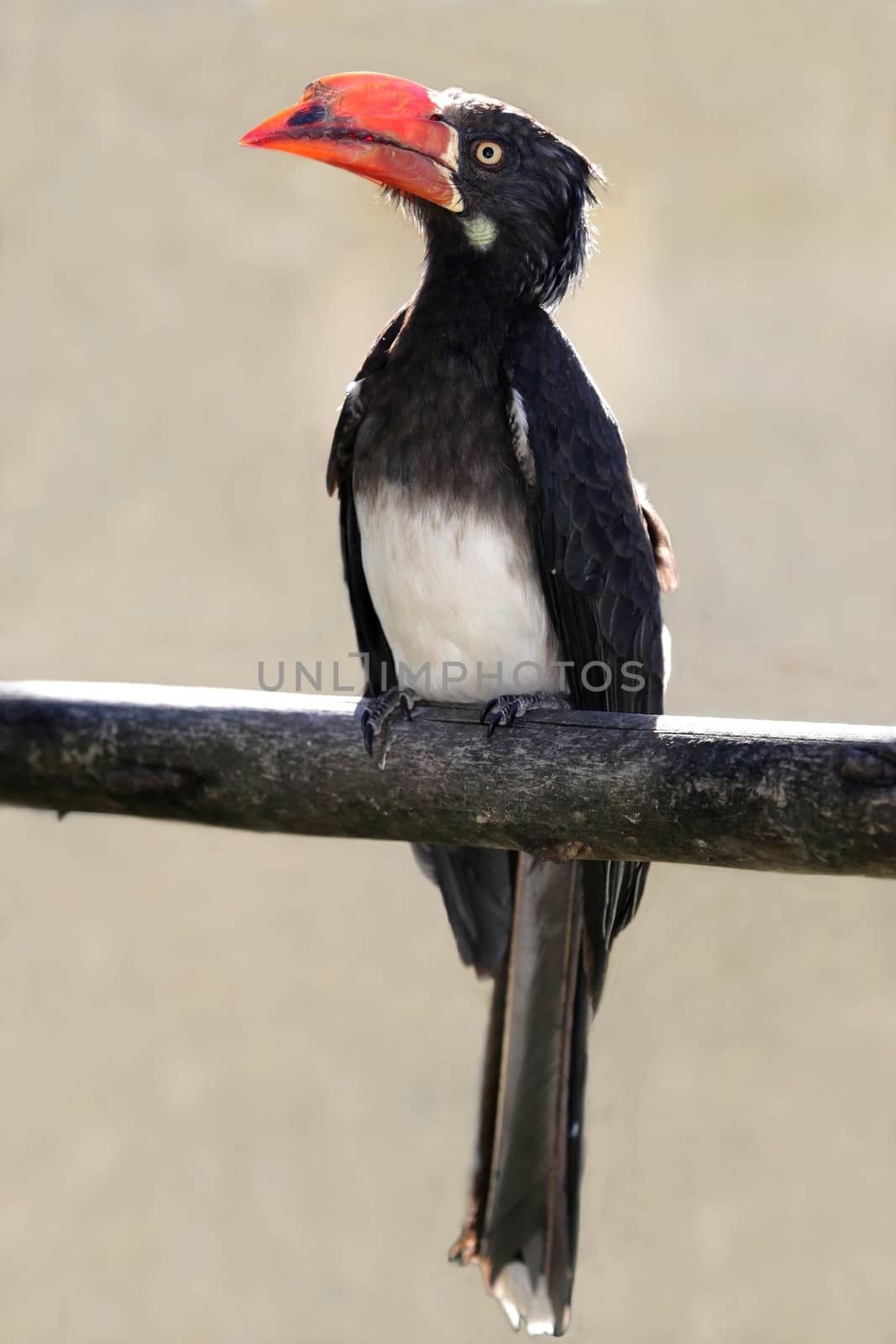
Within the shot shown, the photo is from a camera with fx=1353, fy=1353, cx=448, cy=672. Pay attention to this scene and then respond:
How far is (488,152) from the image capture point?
1.90 m

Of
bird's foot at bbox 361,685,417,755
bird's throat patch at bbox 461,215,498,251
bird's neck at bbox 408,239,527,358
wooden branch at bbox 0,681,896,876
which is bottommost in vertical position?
wooden branch at bbox 0,681,896,876

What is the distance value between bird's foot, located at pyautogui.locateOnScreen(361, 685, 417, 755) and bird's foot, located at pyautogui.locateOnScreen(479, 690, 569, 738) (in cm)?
10

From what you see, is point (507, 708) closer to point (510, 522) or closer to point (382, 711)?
point (382, 711)

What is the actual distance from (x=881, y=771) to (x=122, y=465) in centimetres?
257

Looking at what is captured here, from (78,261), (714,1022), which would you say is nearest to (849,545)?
(714,1022)

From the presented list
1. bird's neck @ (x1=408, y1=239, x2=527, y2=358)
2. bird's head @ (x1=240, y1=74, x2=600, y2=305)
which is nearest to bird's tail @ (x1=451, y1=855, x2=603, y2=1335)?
bird's neck @ (x1=408, y1=239, x2=527, y2=358)

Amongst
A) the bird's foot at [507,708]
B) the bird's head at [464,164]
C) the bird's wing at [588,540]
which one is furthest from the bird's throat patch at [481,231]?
the bird's foot at [507,708]

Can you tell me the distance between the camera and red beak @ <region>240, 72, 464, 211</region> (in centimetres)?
176

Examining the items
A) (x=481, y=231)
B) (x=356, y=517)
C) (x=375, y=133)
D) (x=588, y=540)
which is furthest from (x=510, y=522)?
(x=375, y=133)

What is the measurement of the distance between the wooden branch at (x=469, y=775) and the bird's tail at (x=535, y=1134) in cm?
45

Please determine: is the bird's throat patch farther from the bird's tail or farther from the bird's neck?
the bird's tail

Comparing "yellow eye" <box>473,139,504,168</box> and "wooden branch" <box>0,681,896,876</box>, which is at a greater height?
"yellow eye" <box>473,139,504,168</box>

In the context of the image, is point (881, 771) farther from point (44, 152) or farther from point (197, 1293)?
point (44, 152)

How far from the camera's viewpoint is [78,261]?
3457mm
